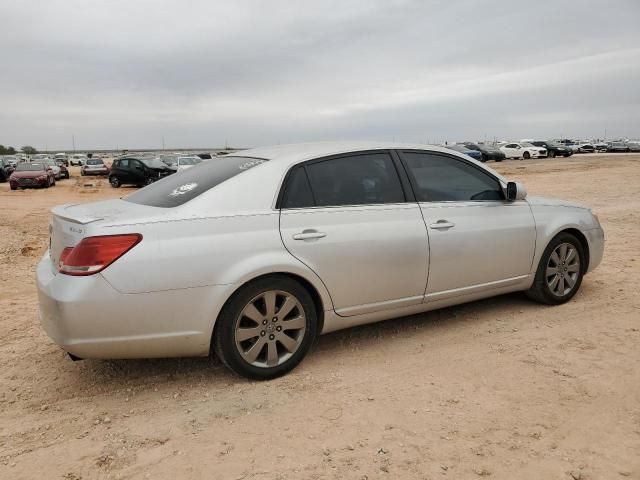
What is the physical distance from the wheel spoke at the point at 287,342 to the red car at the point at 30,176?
26.3 metres

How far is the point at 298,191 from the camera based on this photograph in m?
3.54

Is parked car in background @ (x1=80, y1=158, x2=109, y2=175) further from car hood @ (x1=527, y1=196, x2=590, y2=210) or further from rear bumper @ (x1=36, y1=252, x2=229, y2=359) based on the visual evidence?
rear bumper @ (x1=36, y1=252, x2=229, y2=359)

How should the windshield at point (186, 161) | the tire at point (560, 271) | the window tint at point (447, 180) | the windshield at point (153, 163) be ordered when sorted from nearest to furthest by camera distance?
the window tint at point (447, 180) < the tire at point (560, 271) < the windshield at point (153, 163) < the windshield at point (186, 161)

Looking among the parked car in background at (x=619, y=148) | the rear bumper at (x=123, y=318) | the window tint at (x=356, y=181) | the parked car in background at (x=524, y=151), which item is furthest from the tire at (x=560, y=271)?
the parked car in background at (x=619, y=148)

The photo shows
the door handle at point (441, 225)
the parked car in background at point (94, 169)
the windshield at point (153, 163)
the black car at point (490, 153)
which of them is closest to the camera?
the door handle at point (441, 225)

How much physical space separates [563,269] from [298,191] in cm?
271

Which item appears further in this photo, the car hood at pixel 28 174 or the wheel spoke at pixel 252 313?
the car hood at pixel 28 174

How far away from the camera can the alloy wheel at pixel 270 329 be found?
129 inches

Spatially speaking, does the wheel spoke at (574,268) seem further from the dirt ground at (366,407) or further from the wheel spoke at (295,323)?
the wheel spoke at (295,323)

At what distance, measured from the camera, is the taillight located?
115 inches

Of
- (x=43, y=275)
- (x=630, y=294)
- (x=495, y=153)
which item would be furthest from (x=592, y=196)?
(x=495, y=153)

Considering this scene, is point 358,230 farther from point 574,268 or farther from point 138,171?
point 138,171

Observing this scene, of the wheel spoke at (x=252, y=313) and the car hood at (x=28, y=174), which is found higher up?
the car hood at (x=28, y=174)

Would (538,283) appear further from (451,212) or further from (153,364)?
(153,364)
